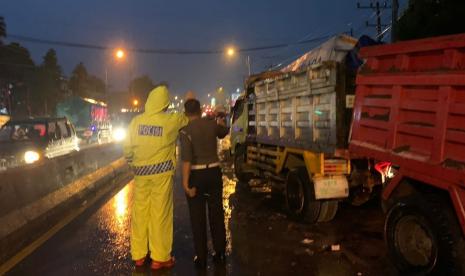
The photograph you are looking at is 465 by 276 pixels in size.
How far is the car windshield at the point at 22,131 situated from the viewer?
1416cm

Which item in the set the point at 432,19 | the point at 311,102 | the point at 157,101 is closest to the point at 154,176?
the point at 157,101

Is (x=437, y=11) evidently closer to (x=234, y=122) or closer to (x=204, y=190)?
(x=234, y=122)

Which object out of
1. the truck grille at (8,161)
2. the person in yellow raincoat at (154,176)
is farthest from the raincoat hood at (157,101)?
the truck grille at (8,161)

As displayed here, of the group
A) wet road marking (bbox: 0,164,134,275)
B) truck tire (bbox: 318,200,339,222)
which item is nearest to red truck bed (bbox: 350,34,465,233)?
truck tire (bbox: 318,200,339,222)

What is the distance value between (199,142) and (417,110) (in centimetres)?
235

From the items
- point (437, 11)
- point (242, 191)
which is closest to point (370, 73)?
point (242, 191)

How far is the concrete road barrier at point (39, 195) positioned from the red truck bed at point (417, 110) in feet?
15.9

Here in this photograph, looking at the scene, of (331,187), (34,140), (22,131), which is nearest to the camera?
(331,187)

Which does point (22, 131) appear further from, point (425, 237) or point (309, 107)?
point (425, 237)

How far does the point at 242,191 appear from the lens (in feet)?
37.2

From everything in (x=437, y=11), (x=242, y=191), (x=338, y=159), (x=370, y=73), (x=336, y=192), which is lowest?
(x=242, y=191)

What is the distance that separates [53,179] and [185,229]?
4.39 metres

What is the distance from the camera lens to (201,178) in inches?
223

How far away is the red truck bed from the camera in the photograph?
4.37m
